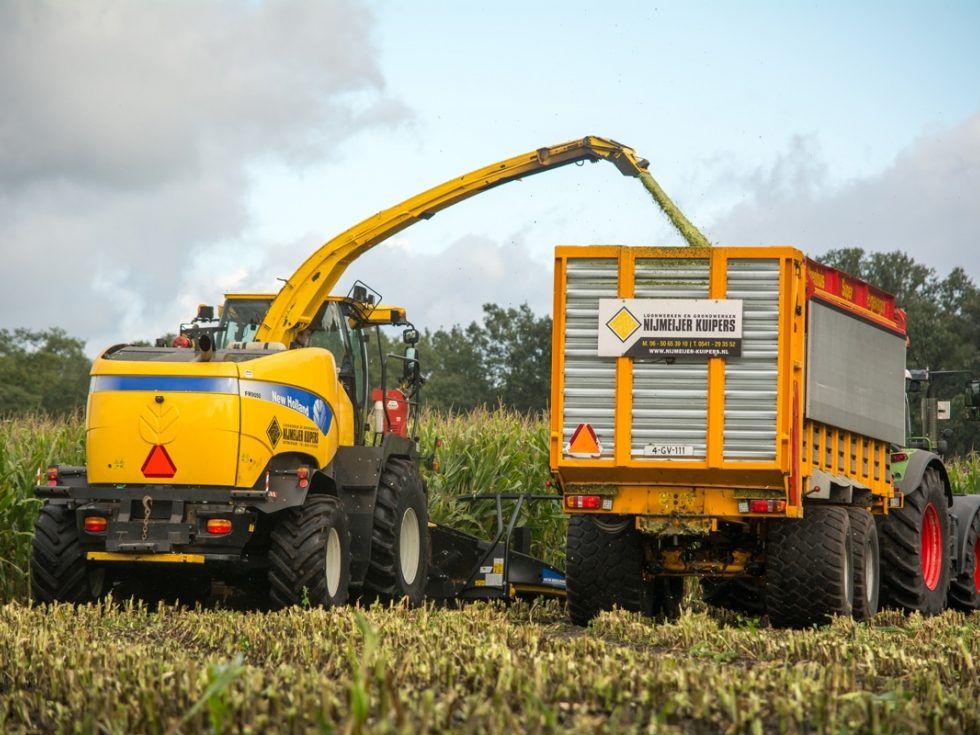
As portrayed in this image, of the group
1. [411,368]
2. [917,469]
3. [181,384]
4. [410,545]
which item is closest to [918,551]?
[917,469]

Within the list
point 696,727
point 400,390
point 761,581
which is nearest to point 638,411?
point 761,581

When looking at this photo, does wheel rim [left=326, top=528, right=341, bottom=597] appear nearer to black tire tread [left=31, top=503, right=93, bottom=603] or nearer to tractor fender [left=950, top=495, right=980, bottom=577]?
black tire tread [left=31, top=503, right=93, bottom=603]

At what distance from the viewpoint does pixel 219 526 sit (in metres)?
10.8

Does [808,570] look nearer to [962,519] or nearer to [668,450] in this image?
[668,450]

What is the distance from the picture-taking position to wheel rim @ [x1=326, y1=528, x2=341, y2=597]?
37.5ft

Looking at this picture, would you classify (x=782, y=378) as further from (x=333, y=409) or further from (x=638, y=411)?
(x=333, y=409)

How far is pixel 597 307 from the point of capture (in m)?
10.9

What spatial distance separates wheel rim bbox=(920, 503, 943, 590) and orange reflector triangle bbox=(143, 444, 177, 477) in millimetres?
6929

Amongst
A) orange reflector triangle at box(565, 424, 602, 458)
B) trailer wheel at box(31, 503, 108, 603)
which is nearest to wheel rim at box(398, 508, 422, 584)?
orange reflector triangle at box(565, 424, 602, 458)

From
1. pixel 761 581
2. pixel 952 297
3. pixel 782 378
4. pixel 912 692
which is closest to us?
pixel 912 692

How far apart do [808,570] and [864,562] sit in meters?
0.89

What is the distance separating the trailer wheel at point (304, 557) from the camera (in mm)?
10812

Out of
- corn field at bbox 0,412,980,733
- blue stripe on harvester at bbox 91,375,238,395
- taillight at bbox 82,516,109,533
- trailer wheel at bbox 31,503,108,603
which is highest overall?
blue stripe on harvester at bbox 91,375,238,395

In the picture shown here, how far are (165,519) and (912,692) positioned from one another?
652 cm
